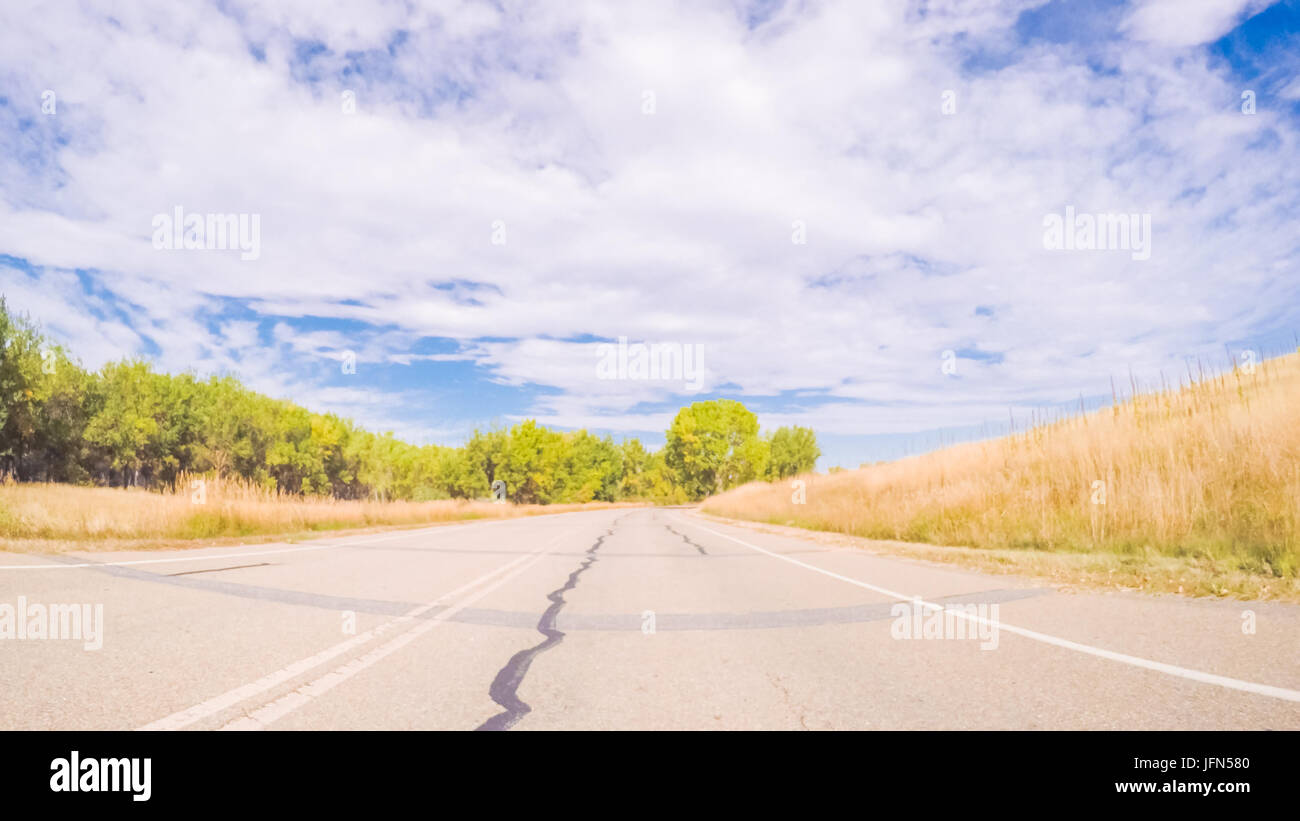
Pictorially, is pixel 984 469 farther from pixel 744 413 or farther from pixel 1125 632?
pixel 744 413

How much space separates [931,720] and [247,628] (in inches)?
210

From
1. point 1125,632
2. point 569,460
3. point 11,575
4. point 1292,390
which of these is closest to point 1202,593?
point 1125,632

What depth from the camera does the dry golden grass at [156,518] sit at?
1276 centimetres

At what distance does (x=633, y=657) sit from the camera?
4.87 m

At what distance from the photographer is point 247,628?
18.3 feet

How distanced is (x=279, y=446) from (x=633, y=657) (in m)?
78.5

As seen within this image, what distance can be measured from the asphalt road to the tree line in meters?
28.2

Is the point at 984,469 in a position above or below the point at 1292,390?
below

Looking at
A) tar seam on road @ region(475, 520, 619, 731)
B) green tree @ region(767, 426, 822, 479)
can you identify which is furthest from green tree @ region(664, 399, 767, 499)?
tar seam on road @ region(475, 520, 619, 731)

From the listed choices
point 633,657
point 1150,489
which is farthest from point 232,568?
point 1150,489
